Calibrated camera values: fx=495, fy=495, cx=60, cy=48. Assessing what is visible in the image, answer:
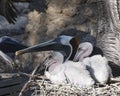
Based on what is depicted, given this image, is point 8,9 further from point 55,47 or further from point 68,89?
point 68,89

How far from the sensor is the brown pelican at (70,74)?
1.62 meters

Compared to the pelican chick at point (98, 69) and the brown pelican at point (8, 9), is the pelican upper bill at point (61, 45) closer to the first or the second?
the pelican chick at point (98, 69)

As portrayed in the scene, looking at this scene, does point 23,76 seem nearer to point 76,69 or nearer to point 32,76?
point 32,76

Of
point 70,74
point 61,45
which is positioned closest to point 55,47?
point 61,45

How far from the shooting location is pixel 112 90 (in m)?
1.62

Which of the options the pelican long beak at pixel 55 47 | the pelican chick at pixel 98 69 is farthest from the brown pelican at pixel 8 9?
the pelican chick at pixel 98 69

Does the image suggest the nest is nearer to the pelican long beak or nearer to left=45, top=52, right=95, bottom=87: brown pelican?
left=45, top=52, right=95, bottom=87: brown pelican

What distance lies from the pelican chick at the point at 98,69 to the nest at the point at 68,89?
3 cm

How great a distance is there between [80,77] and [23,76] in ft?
0.73

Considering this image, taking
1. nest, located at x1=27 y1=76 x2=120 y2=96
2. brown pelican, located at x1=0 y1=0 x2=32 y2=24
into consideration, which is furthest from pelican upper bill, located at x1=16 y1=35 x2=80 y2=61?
brown pelican, located at x1=0 y1=0 x2=32 y2=24

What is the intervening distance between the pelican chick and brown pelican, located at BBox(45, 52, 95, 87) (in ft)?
0.14

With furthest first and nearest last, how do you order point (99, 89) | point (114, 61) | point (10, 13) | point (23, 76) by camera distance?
point (10, 13)
point (114, 61)
point (23, 76)
point (99, 89)

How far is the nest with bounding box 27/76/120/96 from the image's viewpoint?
5.23ft

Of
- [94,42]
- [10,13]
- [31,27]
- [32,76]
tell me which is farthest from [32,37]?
[32,76]
